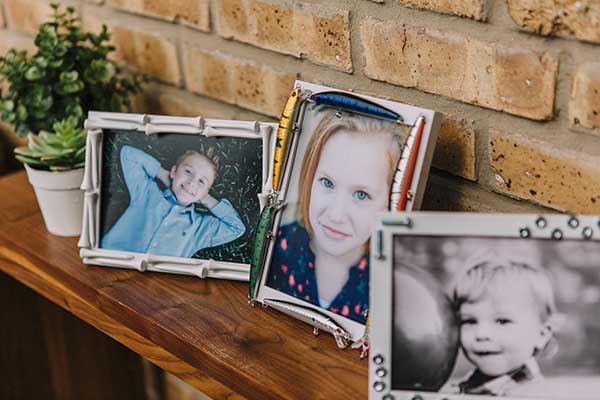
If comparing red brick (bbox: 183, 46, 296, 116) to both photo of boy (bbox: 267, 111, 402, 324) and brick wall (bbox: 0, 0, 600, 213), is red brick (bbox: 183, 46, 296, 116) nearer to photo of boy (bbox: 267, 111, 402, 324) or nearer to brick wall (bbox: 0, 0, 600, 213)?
brick wall (bbox: 0, 0, 600, 213)

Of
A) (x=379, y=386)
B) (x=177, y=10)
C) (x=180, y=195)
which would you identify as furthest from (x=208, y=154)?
(x=379, y=386)

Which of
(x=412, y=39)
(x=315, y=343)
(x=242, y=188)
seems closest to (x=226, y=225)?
(x=242, y=188)

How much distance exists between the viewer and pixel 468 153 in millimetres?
859

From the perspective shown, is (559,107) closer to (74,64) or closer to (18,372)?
(74,64)

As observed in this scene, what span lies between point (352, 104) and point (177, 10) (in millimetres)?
419

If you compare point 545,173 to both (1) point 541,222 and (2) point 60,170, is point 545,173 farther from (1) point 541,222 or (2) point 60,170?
(2) point 60,170

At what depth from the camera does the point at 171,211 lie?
984mm

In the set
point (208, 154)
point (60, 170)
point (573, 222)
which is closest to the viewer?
point (573, 222)

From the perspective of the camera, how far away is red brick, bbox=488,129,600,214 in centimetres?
77

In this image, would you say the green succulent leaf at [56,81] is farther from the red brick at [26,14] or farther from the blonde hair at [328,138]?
the blonde hair at [328,138]

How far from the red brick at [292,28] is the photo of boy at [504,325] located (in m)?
0.34

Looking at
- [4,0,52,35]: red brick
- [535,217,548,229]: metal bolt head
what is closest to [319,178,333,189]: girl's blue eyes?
[535,217,548,229]: metal bolt head

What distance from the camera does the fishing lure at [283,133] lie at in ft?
2.84

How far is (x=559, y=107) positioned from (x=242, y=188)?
0.38 meters
